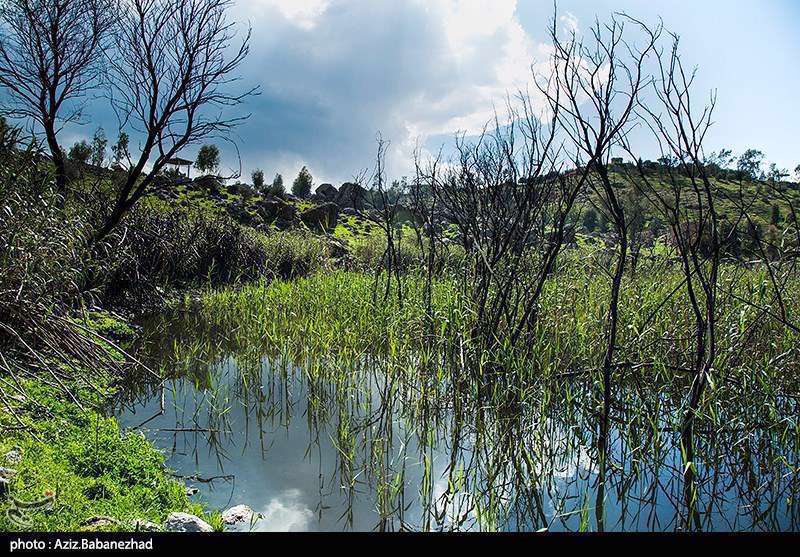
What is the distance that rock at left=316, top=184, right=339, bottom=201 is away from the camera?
154 ft

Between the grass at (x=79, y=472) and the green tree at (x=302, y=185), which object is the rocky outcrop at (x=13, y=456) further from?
the green tree at (x=302, y=185)

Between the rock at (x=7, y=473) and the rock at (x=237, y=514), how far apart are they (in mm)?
1233

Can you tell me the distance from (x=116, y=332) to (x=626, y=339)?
23.2 feet

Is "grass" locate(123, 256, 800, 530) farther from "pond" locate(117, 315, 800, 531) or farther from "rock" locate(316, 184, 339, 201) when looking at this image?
"rock" locate(316, 184, 339, 201)

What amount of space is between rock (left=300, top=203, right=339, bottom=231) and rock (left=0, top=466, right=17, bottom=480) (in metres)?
22.5

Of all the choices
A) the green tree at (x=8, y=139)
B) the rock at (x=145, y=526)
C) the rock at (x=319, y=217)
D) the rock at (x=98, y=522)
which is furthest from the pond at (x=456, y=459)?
the rock at (x=319, y=217)

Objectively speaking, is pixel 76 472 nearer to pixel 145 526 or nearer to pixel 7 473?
pixel 7 473

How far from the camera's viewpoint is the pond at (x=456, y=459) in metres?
3.37

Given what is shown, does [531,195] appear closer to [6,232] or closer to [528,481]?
[528,481]

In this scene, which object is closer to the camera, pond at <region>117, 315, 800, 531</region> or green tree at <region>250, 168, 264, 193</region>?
pond at <region>117, 315, 800, 531</region>

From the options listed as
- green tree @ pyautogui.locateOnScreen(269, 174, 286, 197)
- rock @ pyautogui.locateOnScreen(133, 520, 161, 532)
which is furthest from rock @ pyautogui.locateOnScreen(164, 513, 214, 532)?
green tree @ pyautogui.locateOnScreen(269, 174, 286, 197)

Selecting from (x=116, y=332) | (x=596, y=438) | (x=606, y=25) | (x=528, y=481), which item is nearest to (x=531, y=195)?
(x=606, y=25)

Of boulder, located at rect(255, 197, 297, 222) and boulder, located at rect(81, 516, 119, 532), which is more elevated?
boulder, located at rect(255, 197, 297, 222)

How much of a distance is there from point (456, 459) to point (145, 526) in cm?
215
